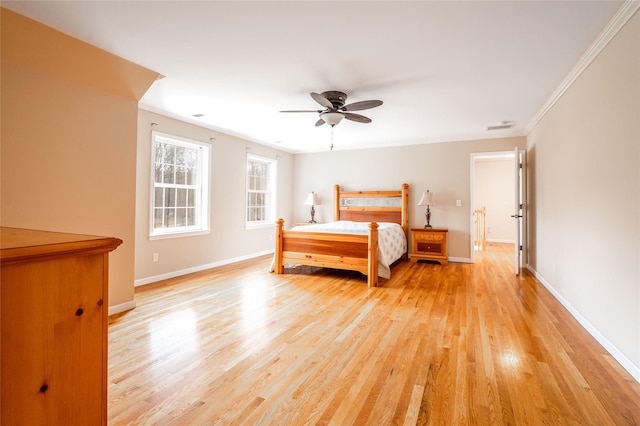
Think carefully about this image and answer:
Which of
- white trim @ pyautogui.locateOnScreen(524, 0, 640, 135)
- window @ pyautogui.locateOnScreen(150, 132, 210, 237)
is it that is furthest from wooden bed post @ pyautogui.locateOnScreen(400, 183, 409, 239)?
window @ pyautogui.locateOnScreen(150, 132, 210, 237)

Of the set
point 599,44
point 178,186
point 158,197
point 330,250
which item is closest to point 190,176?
point 178,186

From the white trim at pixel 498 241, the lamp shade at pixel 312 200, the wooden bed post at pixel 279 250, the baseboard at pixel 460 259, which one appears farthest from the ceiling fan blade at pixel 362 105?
the white trim at pixel 498 241

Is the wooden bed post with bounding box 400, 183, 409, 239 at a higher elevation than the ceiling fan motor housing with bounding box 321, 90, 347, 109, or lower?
lower

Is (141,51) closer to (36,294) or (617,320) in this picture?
(36,294)

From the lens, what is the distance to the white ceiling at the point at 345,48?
6.54 ft

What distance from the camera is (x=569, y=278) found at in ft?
10.1

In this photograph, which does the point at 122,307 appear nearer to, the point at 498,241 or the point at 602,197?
the point at 602,197

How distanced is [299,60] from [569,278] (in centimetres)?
340

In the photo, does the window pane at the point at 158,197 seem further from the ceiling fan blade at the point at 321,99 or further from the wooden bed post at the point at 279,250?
the ceiling fan blade at the point at 321,99

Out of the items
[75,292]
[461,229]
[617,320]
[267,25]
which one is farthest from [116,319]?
[461,229]

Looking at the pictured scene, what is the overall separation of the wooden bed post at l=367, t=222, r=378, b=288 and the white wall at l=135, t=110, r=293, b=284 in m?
2.60

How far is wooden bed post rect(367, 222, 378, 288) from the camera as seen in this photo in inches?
156

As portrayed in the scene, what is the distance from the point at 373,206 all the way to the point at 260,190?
2353mm

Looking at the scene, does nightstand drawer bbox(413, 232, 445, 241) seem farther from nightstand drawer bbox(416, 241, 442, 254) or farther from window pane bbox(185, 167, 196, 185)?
window pane bbox(185, 167, 196, 185)
